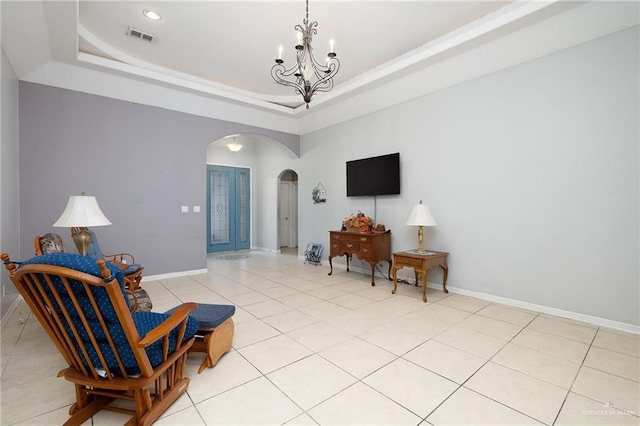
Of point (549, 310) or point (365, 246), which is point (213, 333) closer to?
point (365, 246)

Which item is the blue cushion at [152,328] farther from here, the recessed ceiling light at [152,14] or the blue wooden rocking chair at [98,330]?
the recessed ceiling light at [152,14]

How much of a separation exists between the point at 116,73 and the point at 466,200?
536cm

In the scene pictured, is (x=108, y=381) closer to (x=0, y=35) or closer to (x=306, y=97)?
(x=306, y=97)

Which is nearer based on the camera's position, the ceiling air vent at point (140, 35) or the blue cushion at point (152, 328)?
the blue cushion at point (152, 328)

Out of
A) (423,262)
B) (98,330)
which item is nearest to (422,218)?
(423,262)

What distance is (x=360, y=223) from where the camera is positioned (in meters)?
5.16

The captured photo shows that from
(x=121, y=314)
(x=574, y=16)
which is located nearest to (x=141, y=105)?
(x=121, y=314)

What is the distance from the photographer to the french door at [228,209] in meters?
7.88

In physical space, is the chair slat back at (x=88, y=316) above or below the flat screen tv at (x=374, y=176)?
below

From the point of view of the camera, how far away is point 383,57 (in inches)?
173

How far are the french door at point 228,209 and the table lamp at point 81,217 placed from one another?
466cm

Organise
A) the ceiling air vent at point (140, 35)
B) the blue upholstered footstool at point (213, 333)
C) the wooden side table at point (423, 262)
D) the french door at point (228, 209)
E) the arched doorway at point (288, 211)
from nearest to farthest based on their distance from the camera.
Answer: the blue upholstered footstool at point (213, 333) → the ceiling air vent at point (140, 35) → the wooden side table at point (423, 262) → the french door at point (228, 209) → the arched doorway at point (288, 211)

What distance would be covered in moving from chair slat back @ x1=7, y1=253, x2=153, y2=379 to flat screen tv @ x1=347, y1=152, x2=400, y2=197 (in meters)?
4.22

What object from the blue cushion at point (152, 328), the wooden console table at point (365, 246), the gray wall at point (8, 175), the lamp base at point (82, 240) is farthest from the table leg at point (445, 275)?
the gray wall at point (8, 175)
